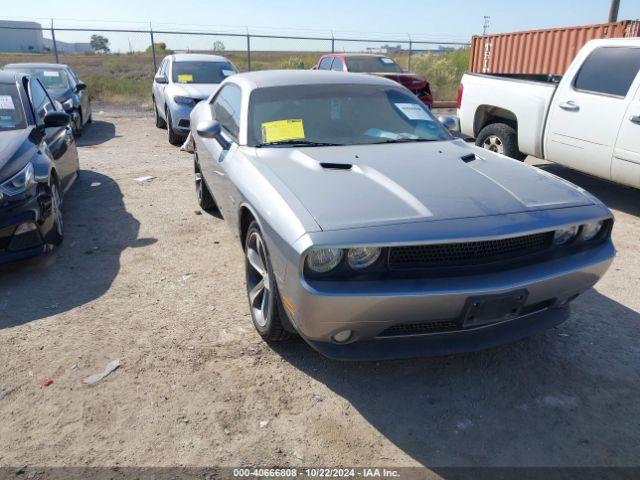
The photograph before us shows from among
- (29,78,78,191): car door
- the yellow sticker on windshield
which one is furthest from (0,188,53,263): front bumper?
the yellow sticker on windshield

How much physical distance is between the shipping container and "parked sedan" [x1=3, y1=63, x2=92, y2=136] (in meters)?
8.64

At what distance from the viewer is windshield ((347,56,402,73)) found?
12791 millimetres

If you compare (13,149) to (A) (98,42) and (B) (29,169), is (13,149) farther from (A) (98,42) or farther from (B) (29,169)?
(A) (98,42)

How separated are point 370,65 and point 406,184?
10886mm

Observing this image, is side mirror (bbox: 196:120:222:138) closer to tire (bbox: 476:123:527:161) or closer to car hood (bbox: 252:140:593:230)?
car hood (bbox: 252:140:593:230)

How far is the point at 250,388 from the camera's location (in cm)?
288

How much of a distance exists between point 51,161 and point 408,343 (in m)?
3.94

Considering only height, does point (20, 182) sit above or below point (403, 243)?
below

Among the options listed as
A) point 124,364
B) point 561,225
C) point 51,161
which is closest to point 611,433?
point 561,225

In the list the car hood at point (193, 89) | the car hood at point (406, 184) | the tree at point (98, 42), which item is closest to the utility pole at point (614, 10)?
the car hood at point (193, 89)

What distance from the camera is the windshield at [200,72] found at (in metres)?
9.90

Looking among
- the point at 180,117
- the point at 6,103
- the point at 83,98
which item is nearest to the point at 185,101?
the point at 180,117

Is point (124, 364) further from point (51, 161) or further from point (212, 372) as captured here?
point (51, 161)

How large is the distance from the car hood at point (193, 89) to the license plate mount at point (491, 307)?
7.39m
